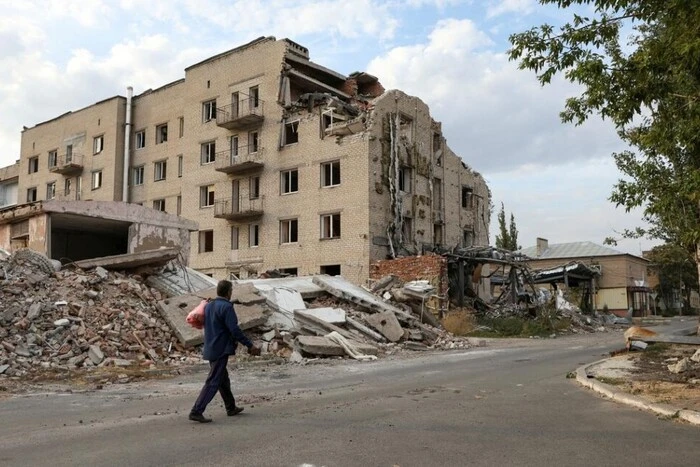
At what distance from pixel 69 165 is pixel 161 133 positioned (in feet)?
26.6

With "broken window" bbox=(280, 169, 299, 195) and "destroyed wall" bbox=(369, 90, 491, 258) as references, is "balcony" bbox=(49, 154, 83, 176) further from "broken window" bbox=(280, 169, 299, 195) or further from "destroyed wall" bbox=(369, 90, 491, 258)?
"destroyed wall" bbox=(369, 90, 491, 258)

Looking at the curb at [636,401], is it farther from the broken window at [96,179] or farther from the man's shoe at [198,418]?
the broken window at [96,179]

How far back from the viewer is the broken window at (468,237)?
130ft

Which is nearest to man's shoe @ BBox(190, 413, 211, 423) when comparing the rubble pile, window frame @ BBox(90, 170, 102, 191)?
the rubble pile

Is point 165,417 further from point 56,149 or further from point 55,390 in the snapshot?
point 56,149

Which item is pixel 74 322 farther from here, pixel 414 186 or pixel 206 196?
pixel 206 196

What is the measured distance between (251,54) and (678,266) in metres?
42.6

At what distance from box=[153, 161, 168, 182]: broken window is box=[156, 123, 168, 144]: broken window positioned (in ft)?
5.10

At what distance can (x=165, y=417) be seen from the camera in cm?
753

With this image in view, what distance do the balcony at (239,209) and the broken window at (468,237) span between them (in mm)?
12934

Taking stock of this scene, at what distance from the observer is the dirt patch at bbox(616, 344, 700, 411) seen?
7968mm

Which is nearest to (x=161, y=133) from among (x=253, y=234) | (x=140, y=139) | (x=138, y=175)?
(x=140, y=139)

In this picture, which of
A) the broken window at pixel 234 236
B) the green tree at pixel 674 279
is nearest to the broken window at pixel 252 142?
the broken window at pixel 234 236

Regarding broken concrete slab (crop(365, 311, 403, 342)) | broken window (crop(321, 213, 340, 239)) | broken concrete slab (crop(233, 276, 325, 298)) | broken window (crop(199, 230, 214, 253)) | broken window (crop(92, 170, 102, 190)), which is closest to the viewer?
broken concrete slab (crop(365, 311, 403, 342))
